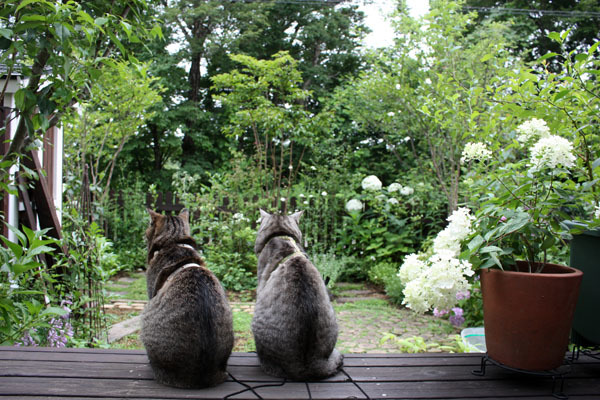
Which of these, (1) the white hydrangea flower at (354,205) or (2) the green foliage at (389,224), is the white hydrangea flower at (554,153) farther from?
(1) the white hydrangea flower at (354,205)

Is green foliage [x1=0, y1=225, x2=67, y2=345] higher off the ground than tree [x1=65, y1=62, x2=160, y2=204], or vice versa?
tree [x1=65, y1=62, x2=160, y2=204]

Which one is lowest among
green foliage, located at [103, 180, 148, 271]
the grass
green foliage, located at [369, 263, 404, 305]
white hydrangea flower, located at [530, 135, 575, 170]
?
the grass

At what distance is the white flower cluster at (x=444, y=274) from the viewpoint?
158cm

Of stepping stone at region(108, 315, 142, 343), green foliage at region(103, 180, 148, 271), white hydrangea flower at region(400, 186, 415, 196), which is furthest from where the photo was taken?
green foliage at region(103, 180, 148, 271)

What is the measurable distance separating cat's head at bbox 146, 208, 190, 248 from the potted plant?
1396 mm

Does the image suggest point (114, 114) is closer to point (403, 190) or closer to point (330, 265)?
point (330, 265)

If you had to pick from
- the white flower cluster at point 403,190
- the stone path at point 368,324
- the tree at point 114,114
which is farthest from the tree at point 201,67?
the stone path at point 368,324

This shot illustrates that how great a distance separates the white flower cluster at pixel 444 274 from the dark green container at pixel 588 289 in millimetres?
427

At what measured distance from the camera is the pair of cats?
1.58 m

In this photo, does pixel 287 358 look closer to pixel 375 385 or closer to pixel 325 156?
pixel 375 385

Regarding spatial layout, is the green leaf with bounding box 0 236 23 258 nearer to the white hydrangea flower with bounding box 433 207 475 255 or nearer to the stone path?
the white hydrangea flower with bounding box 433 207 475 255

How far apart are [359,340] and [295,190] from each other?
3.79m

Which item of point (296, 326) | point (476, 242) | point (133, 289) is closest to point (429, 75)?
point (476, 242)

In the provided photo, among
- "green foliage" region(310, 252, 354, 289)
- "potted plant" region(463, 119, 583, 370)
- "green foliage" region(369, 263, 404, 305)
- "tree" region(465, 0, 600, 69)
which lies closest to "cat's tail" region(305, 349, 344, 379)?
"potted plant" region(463, 119, 583, 370)
